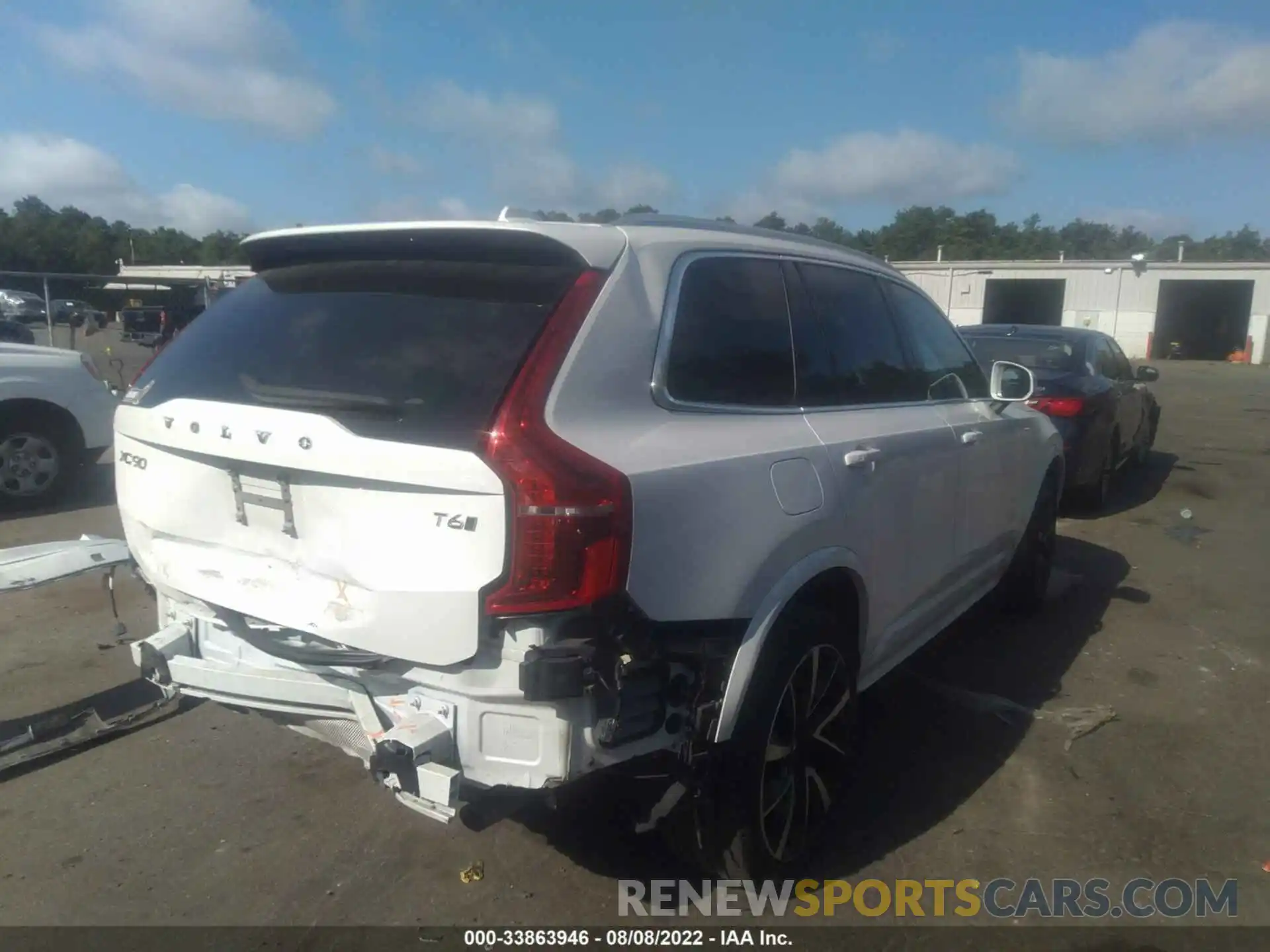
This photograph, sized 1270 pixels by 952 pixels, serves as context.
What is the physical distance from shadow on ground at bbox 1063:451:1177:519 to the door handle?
6.09 m

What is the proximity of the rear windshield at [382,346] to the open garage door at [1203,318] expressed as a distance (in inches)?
1627

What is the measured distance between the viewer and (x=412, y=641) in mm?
2301

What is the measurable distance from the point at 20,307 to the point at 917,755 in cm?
2158

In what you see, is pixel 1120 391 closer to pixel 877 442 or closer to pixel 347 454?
pixel 877 442

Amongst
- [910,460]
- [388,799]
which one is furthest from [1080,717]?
[388,799]

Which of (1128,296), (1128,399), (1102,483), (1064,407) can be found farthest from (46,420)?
(1128,296)

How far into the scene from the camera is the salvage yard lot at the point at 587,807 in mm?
2934

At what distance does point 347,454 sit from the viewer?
7.63 feet

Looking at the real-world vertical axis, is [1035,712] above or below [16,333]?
below

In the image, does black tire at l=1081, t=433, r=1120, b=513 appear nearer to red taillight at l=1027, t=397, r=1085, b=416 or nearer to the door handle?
red taillight at l=1027, t=397, r=1085, b=416

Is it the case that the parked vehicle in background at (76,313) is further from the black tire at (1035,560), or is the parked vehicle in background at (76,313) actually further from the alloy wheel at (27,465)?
the black tire at (1035,560)

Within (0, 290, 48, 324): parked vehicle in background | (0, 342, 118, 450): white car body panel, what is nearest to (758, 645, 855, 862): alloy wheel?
(0, 342, 118, 450): white car body panel

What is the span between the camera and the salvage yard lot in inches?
115

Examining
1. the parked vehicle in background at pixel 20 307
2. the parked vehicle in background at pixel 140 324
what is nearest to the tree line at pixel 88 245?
the parked vehicle in background at pixel 20 307
